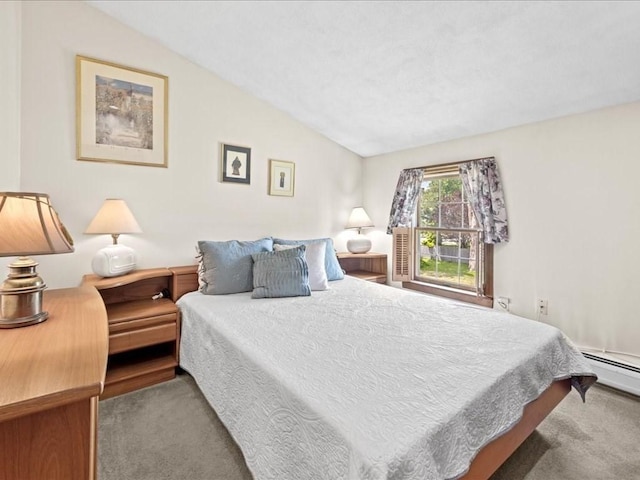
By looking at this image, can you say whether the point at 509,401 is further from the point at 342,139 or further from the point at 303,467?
the point at 342,139

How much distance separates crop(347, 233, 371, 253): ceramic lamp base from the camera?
3715 mm

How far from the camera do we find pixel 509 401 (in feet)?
4.21

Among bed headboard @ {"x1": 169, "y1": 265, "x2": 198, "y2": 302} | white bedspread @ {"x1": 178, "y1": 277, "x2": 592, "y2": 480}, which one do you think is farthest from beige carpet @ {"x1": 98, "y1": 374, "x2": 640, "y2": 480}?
bed headboard @ {"x1": 169, "y1": 265, "x2": 198, "y2": 302}

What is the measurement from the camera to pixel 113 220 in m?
2.25

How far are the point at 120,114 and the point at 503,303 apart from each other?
3584mm

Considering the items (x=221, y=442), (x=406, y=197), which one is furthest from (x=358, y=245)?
(x=221, y=442)

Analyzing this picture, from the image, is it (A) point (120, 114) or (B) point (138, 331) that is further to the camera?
(A) point (120, 114)

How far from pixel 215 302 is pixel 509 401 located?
1.80 meters

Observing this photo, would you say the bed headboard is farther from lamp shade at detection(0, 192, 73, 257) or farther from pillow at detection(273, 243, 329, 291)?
lamp shade at detection(0, 192, 73, 257)

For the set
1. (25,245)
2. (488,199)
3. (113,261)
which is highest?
(488,199)

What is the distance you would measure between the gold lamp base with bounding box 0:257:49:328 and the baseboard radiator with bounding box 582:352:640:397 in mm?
3300

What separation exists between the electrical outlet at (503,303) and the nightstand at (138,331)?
2732 millimetres

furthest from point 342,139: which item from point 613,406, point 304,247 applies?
point 613,406

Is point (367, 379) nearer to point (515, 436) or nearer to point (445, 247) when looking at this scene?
point (515, 436)
